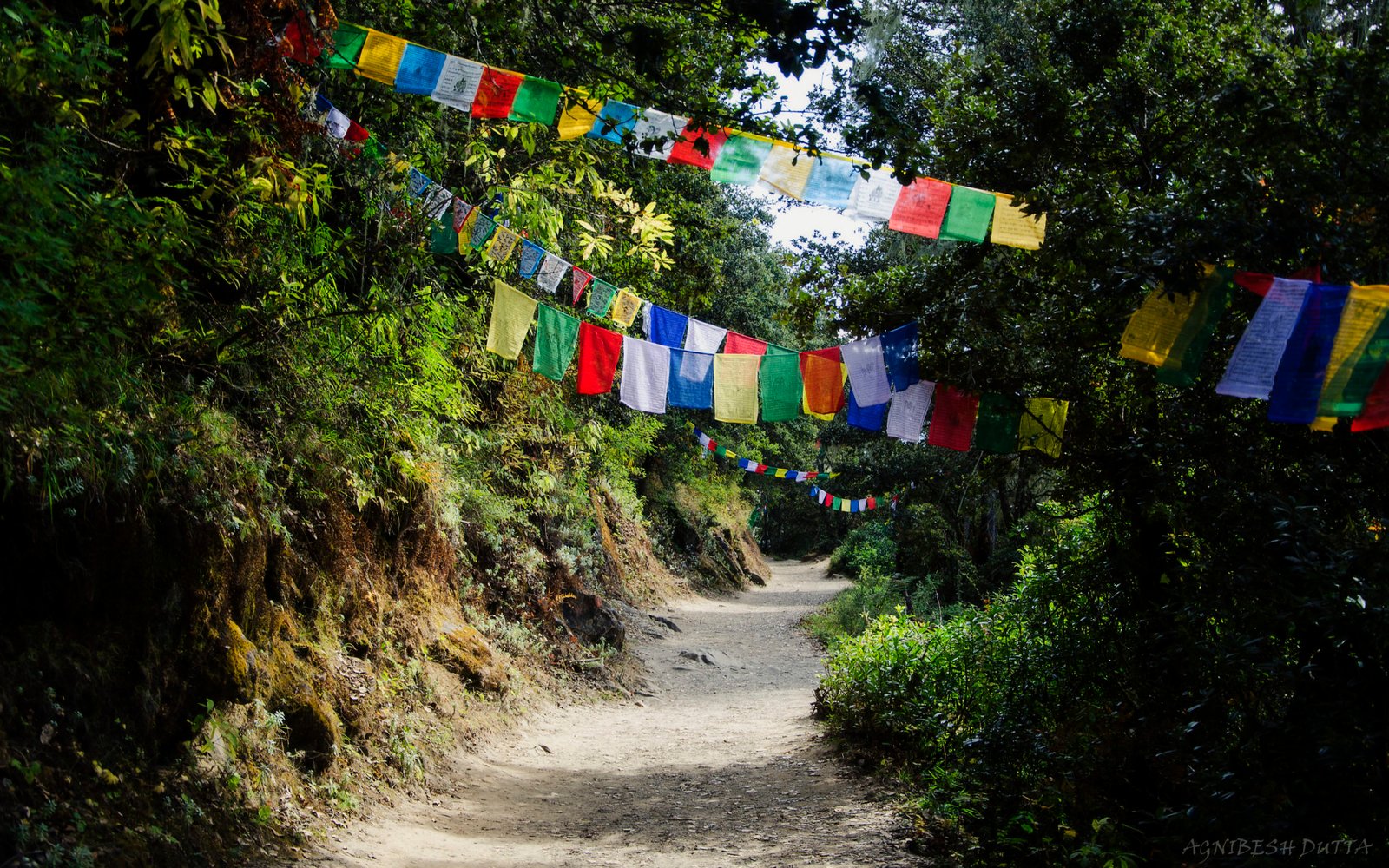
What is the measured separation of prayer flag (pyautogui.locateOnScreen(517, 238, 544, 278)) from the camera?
7.36m

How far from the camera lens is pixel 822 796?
676cm

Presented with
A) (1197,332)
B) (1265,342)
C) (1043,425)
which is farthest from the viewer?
(1043,425)

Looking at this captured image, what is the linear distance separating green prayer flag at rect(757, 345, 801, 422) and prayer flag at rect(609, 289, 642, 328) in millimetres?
1270

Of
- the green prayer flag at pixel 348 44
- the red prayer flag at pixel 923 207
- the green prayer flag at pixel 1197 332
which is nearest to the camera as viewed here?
the green prayer flag at pixel 1197 332

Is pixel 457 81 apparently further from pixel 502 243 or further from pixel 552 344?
pixel 552 344

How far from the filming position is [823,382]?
304 inches

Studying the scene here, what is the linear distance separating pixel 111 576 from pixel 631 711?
7.01 m

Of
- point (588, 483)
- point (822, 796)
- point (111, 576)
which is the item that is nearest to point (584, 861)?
point (822, 796)

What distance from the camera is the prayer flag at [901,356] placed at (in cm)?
718

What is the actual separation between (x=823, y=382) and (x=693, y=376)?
118 centimetres

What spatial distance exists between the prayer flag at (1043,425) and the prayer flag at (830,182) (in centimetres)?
221

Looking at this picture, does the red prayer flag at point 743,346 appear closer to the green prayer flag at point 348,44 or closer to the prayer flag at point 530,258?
the prayer flag at point 530,258

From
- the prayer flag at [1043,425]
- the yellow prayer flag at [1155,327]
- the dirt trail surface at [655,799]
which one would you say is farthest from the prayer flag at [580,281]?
the yellow prayer flag at [1155,327]

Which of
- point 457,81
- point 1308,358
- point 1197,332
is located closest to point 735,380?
point 457,81
